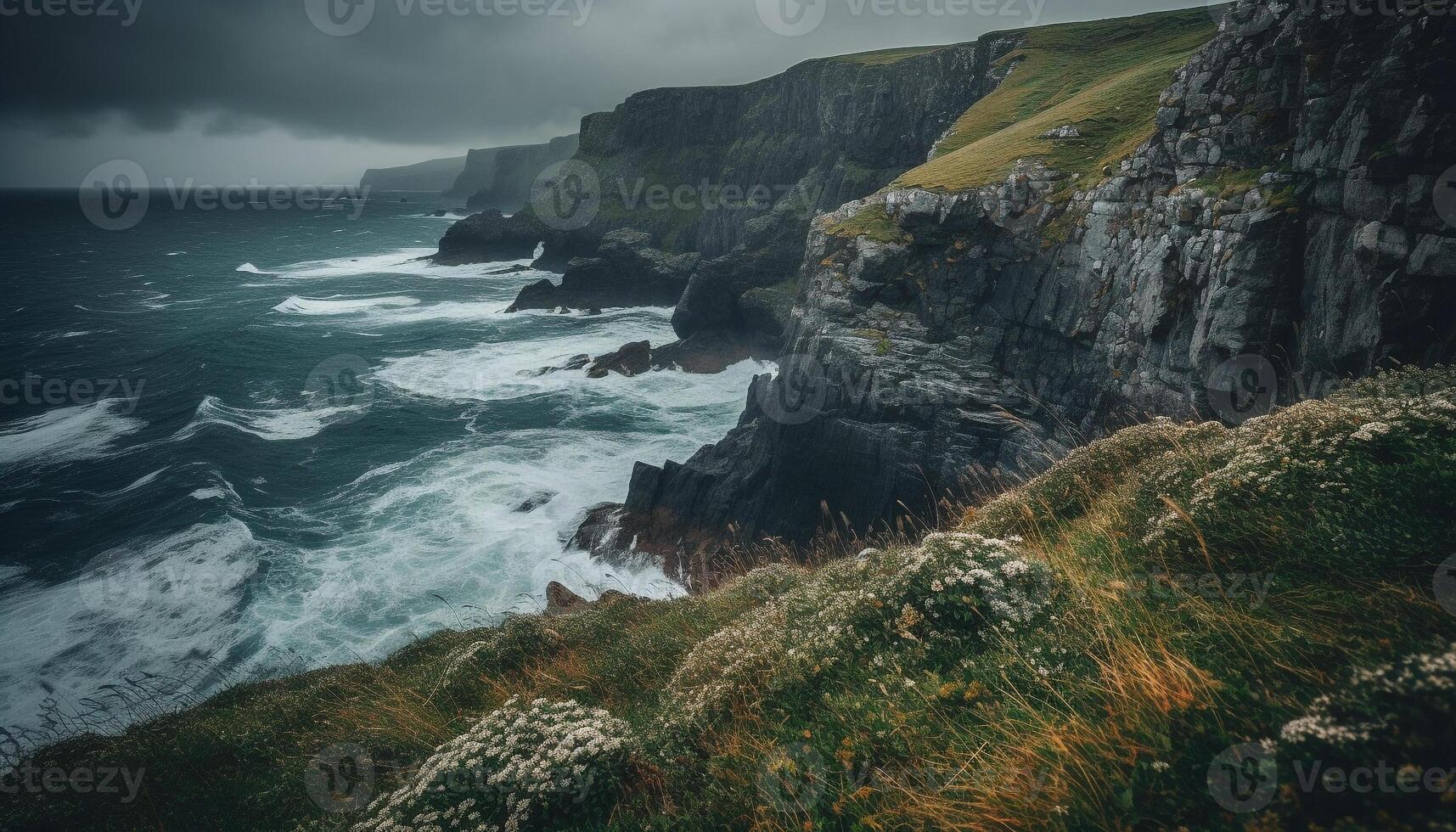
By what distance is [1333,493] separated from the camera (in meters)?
4.32

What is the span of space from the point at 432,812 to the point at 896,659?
3736mm

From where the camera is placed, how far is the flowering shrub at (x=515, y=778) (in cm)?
445

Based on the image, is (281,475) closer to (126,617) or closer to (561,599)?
(126,617)

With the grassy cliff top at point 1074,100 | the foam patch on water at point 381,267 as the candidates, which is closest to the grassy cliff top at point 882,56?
the grassy cliff top at point 1074,100

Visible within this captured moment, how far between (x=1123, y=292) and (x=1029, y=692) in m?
20.4

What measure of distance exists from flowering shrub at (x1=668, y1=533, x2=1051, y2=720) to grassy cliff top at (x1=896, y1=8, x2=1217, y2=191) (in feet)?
77.9

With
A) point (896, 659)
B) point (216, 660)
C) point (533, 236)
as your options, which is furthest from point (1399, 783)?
point (533, 236)

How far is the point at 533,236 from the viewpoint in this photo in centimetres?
10488

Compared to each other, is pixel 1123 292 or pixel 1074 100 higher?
pixel 1074 100

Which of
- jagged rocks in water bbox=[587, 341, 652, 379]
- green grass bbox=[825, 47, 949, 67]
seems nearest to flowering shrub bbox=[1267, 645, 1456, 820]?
jagged rocks in water bbox=[587, 341, 652, 379]

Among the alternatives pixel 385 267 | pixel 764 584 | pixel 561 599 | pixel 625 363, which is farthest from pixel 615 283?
pixel 764 584

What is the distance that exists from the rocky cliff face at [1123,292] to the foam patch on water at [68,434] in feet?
113

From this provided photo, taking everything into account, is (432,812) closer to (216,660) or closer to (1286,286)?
(1286,286)

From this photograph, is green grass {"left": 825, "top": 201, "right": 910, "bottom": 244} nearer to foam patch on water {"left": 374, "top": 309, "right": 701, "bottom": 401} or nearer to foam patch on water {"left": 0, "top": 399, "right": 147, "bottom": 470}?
foam patch on water {"left": 374, "top": 309, "right": 701, "bottom": 401}
